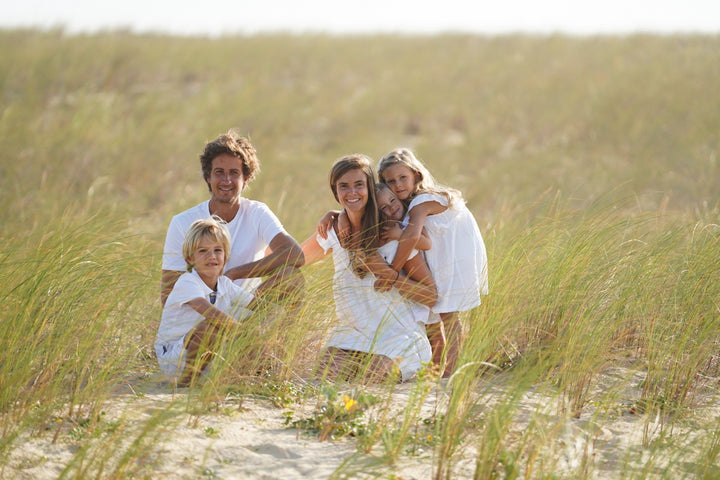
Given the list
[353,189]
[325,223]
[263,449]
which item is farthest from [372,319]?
[263,449]

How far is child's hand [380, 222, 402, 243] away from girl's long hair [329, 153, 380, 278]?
31 mm

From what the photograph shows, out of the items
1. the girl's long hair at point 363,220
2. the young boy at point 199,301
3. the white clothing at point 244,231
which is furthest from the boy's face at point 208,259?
the girl's long hair at point 363,220

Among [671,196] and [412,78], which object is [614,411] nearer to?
[671,196]

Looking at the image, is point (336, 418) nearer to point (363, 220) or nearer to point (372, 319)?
point (372, 319)

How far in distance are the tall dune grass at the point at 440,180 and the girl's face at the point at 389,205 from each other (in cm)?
50

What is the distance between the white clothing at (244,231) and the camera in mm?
3914

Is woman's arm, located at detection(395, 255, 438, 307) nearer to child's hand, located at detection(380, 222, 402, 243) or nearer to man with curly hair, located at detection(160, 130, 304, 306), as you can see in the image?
child's hand, located at detection(380, 222, 402, 243)

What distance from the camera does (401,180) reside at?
13.0ft

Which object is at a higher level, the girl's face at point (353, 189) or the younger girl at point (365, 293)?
the girl's face at point (353, 189)

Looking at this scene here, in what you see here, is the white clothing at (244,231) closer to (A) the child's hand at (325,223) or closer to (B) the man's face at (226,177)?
(B) the man's face at (226,177)

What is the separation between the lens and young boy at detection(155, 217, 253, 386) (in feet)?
10.8

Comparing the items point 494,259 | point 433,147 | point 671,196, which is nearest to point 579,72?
point 433,147

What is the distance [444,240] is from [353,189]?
590mm

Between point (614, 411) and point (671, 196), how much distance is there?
6102 mm
